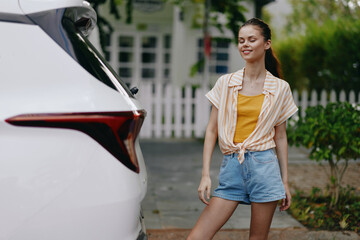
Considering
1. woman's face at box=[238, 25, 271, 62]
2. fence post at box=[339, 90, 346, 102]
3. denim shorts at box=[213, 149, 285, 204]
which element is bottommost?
fence post at box=[339, 90, 346, 102]

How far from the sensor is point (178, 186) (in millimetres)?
6168

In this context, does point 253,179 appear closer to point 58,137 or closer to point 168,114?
point 58,137

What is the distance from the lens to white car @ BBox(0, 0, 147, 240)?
1849 millimetres

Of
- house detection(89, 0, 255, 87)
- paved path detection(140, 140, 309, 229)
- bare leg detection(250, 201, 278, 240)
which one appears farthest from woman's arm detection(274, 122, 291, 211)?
house detection(89, 0, 255, 87)

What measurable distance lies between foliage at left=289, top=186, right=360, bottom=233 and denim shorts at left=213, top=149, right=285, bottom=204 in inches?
79.9

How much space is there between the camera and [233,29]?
25.0ft

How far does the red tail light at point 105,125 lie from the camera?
1.88 meters

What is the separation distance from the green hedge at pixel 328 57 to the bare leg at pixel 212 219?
7200mm

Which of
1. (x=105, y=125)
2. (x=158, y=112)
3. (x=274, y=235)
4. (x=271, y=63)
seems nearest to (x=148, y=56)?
(x=158, y=112)

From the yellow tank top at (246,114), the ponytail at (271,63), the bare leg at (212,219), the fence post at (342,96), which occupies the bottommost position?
the fence post at (342,96)

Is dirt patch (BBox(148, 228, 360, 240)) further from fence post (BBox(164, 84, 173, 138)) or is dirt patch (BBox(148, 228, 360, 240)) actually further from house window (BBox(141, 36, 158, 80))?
house window (BBox(141, 36, 158, 80))

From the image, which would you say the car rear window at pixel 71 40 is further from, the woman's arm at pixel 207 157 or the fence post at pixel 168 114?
the fence post at pixel 168 114

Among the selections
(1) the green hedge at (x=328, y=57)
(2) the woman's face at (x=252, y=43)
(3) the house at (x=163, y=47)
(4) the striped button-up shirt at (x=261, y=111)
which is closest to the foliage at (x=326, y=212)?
(4) the striped button-up shirt at (x=261, y=111)

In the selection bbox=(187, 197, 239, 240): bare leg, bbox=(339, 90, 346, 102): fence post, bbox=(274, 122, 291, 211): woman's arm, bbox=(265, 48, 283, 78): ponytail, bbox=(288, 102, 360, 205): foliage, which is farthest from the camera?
bbox=(339, 90, 346, 102): fence post
